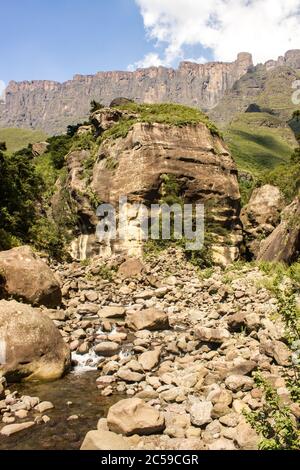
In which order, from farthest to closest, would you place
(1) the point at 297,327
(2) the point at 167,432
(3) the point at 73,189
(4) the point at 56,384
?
(3) the point at 73,189, (4) the point at 56,384, (2) the point at 167,432, (1) the point at 297,327

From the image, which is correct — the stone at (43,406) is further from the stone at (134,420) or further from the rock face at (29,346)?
the stone at (134,420)

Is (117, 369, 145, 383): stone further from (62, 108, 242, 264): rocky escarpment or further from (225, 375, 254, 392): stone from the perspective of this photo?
(62, 108, 242, 264): rocky escarpment

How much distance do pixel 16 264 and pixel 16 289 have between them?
1.13 meters

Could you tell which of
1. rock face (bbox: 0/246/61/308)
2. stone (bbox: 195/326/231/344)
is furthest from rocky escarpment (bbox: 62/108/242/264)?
stone (bbox: 195/326/231/344)

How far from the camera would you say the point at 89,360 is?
12.6m

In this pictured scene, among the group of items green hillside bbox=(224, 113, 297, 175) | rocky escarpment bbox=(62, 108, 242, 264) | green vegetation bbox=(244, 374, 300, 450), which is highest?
green hillside bbox=(224, 113, 297, 175)

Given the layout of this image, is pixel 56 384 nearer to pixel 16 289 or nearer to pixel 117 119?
pixel 16 289

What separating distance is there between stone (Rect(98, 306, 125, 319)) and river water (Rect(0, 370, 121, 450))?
5.68 metres

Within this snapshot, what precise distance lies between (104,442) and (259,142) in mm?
149902

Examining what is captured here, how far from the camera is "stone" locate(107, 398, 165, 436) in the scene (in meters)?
7.91

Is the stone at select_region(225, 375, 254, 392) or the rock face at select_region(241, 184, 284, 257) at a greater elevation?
the rock face at select_region(241, 184, 284, 257)

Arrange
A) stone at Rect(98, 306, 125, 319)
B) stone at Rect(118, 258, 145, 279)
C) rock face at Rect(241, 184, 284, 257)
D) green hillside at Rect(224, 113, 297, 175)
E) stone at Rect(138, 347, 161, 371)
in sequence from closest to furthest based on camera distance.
Result: stone at Rect(138, 347, 161, 371) < stone at Rect(98, 306, 125, 319) < stone at Rect(118, 258, 145, 279) < rock face at Rect(241, 184, 284, 257) < green hillside at Rect(224, 113, 297, 175)

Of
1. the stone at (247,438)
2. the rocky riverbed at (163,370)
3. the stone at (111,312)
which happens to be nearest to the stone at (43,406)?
the rocky riverbed at (163,370)

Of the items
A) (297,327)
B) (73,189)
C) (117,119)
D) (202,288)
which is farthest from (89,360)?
(117,119)
